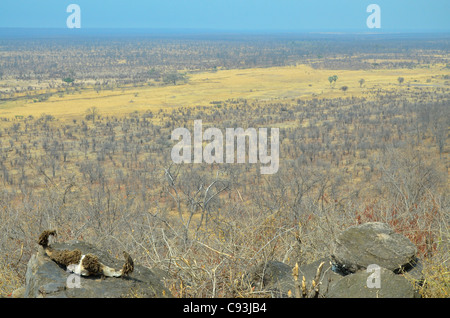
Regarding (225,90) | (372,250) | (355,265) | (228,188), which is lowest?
(228,188)

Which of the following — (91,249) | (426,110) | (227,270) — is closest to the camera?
(91,249)

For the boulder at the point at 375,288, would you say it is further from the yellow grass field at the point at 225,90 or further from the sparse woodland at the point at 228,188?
the yellow grass field at the point at 225,90

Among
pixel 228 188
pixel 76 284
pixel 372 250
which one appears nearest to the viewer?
pixel 76 284

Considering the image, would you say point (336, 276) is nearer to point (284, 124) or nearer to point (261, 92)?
point (284, 124)

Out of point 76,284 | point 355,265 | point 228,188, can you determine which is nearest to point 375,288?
point 355,265

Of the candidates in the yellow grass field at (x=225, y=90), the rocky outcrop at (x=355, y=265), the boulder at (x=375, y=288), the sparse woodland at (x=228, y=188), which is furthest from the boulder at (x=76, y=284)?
the yellow grass field at (x=225, y=90)

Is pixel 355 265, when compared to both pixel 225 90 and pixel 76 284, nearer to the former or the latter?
pixel 76 284

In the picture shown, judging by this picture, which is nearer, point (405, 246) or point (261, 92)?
point (405, 246)

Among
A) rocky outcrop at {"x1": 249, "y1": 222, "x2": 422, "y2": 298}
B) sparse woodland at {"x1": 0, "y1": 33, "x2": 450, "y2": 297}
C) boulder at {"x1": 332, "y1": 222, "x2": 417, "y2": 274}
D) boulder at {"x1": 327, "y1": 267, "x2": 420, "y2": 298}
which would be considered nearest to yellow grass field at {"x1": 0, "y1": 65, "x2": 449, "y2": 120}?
sparse woodland at {"x1": 0, "y1": 33, "x2": 450, "y2": 297}
